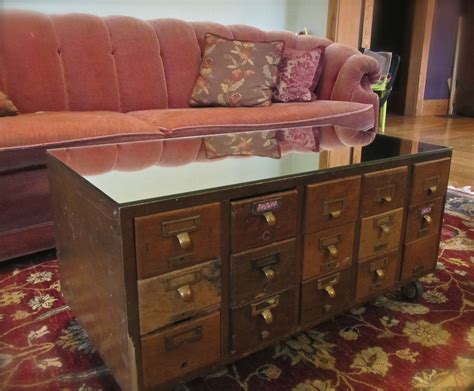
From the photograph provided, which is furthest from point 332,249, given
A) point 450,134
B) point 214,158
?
point 450,134

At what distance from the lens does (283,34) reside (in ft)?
8.80

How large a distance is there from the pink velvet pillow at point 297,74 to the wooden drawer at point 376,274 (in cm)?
142

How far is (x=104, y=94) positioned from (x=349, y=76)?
129cm

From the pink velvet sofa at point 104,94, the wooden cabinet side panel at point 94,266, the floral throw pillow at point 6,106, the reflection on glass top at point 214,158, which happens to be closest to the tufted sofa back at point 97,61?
the pink velvet sofa at point 104,94

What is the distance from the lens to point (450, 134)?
4.36 meters

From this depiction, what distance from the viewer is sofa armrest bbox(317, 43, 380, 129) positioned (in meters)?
2.43

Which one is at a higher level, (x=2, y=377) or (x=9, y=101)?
(x=9, y=101)

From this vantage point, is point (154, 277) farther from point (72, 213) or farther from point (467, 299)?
point (467, 299)

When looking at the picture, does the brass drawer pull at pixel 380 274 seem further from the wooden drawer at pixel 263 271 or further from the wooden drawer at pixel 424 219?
the wooden drawer at pixel 263 271

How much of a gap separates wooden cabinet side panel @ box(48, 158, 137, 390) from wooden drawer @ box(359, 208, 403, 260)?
0.63 meters

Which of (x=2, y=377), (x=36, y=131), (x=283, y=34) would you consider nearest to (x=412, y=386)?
(x=2, y=377)

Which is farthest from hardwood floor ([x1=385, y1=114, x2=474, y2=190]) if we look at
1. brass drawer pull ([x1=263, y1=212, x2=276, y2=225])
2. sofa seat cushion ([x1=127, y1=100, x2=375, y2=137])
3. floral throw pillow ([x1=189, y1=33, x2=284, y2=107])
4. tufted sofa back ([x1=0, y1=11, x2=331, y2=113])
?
brass drawer pull ([x1=263, y1=212, x2=276, y2=225])

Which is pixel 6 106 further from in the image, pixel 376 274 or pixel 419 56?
pixel 419 56

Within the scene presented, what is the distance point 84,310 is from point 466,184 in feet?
7.44
